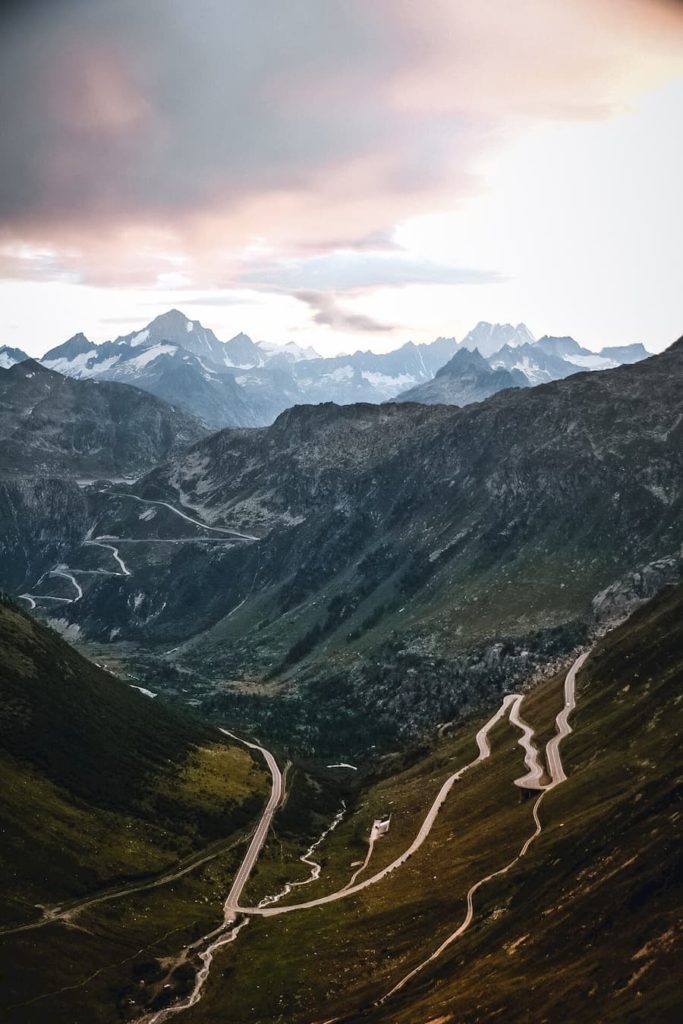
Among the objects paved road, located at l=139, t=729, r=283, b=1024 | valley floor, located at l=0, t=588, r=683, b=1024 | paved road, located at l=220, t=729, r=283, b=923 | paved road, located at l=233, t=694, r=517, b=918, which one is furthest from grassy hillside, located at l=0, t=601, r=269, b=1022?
paved road, located at l=233, t=694, r=517, b=918

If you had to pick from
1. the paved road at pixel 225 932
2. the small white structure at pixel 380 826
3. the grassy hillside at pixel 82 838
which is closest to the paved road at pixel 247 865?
the paved road at pixel 225 932

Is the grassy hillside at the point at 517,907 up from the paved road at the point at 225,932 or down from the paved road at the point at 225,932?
up

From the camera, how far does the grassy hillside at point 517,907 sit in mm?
66562

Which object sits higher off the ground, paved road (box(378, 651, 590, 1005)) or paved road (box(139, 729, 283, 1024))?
paved road (box(378, 651, 590, 1005))

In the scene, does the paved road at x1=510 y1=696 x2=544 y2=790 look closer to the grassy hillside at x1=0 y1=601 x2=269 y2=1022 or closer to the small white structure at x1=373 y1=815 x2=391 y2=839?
the small white structure at x1=373 y1=815 x2=391 y2=839

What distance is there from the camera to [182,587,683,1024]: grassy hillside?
66562 millimetres

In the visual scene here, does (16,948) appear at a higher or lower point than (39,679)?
lower

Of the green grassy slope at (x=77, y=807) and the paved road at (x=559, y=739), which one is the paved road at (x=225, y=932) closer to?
the green grassy slope at (x=77, y=807)

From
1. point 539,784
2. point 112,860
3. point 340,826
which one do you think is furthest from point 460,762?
point 112,860

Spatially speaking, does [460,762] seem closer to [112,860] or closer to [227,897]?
[227,897]

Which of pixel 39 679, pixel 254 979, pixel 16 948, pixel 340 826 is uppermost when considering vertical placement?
pixel 39 679

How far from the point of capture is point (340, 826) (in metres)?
192

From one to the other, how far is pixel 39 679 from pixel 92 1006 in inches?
4171

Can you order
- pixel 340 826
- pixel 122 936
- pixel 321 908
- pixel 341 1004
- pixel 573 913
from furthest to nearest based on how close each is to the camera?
pixel 340 826, pixel 321 908, pixel 122 936, pixel 341 1004, pixel 573 913
